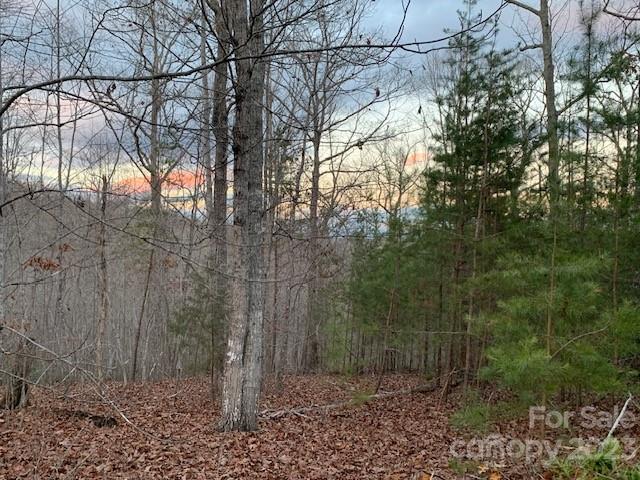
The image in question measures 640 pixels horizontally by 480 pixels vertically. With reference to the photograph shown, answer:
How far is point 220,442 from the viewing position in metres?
6.61

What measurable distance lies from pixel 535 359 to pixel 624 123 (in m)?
5.37

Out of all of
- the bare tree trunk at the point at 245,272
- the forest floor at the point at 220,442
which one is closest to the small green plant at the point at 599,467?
the forest floor at the point at 220,442

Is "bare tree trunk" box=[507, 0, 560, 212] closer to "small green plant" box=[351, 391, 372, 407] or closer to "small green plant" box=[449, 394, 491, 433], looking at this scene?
"small green plant" box=[449, 394, 491, 433]

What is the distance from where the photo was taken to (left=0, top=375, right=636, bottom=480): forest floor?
5.42 m

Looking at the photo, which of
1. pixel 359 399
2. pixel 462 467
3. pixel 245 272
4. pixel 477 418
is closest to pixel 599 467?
pixel 462 467

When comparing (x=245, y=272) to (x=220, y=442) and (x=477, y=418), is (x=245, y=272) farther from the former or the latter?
(x=477, y=418)

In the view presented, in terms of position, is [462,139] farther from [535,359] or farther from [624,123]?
[535,359]

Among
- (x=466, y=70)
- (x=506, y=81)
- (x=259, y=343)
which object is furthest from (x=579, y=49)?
(x=259, y=343)

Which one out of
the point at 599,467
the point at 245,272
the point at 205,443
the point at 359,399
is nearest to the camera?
the point at 599,467

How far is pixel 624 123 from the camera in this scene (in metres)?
8.81

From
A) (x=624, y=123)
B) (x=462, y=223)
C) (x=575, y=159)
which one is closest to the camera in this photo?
(x=575, y=159)

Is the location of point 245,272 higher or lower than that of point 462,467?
higher

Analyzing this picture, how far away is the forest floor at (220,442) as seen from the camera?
17.8 ft

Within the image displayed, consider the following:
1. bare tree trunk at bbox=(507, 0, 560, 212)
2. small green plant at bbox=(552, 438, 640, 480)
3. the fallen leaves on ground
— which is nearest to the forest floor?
the fallen leaves on ground
